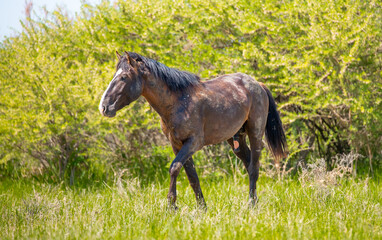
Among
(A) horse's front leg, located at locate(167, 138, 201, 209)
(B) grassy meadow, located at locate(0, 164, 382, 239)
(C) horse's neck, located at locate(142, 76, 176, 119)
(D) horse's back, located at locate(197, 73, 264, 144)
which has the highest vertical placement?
(C) horse's neck, located at locate(142, 76, 176, 119)

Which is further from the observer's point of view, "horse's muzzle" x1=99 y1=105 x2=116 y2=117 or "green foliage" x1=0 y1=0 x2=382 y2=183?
"green foliage" x1=0 y1=0 x2=382 y2=183

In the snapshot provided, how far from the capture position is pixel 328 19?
620 centimetres

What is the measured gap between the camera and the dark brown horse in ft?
12.6

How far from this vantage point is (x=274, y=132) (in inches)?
203

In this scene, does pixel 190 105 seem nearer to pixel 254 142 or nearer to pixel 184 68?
pixel 254 142

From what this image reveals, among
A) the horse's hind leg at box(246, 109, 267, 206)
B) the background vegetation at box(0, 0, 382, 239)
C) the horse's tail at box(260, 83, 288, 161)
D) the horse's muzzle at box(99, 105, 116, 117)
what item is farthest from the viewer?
the background vegetation at box(0, 0, 382, 239)

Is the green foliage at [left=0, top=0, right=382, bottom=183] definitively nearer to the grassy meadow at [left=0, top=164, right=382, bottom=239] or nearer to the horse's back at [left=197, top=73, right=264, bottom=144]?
the grassy meadow at [left=0, top=164, right=382, bottom=239]

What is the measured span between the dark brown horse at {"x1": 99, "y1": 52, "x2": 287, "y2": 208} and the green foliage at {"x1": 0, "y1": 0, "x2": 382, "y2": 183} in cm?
194

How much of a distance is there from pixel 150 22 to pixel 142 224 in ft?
14.9

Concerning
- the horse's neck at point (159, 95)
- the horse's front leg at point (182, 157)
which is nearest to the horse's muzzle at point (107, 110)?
the horse's neck at point (159, 95)

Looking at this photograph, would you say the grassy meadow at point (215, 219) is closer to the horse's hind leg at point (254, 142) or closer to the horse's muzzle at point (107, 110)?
the horse's hind leg at point (254, 142)

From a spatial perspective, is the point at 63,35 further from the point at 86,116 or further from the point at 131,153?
the point at 131,153

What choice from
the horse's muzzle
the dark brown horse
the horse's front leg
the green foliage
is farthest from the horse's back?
the green foliage

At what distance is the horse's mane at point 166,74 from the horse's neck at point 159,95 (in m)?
0.05
